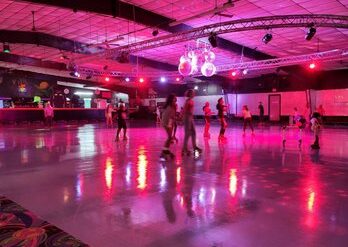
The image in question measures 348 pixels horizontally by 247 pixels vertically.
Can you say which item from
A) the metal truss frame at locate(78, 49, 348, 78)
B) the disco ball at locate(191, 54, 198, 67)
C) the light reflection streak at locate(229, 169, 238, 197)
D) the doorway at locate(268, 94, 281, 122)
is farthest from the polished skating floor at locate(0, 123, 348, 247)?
the doorway at locate(268, 94, 281, 122)

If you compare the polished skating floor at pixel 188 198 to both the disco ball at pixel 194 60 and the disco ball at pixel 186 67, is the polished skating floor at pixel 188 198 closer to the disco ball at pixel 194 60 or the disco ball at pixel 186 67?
the disco ball at pixel 186 67

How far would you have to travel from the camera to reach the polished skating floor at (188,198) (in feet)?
10.2

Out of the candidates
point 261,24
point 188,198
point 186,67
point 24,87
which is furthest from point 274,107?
point 188,198

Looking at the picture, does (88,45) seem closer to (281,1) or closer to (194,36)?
(194,36)

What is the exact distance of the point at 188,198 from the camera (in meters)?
4.30

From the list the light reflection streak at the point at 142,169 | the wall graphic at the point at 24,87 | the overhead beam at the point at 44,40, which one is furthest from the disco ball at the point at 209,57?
the wall graphic at the point at 24,87

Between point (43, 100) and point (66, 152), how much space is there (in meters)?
20.6

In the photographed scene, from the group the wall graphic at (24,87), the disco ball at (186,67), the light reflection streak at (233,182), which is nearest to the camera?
the light reflection streak at (233,182)

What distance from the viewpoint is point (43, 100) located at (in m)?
27.3

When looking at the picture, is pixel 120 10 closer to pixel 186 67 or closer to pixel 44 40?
pixel 186 67

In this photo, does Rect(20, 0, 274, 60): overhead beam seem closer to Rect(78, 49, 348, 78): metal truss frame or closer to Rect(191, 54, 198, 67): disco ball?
Rect(191, 54, 198, 67): disco ball

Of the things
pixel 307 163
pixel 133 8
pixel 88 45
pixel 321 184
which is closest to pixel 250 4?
pixel 133 8

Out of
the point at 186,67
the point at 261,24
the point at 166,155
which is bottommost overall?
the point at 166,155

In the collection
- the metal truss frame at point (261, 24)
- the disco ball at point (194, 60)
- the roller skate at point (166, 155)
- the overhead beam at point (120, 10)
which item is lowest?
the roller skate at point (166, 155)
